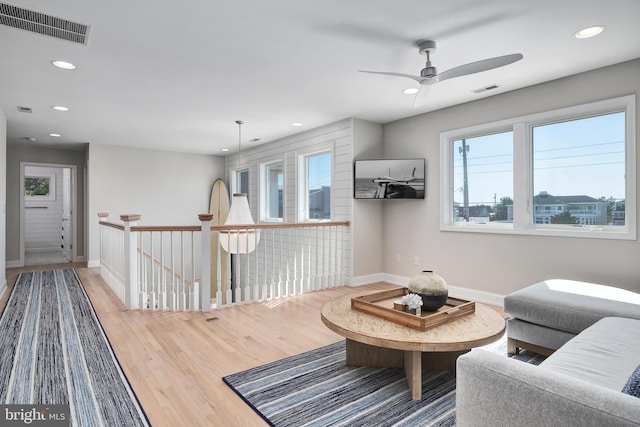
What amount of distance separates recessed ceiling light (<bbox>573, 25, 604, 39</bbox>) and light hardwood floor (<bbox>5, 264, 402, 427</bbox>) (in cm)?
305

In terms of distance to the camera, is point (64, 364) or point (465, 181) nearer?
point (64, 364)

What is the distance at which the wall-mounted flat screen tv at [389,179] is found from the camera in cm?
489

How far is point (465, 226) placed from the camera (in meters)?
4.52

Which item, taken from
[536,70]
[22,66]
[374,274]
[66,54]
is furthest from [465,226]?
[22,66]

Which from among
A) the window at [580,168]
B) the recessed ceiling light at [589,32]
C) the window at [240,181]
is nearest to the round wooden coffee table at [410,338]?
the window at [580,168]

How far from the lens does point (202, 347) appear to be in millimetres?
2891

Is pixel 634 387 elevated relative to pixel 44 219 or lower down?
lower down

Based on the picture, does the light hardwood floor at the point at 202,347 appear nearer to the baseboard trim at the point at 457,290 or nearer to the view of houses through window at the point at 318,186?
the baseboard trim at the point at 457,290

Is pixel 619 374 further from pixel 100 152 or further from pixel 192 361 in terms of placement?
pixel 100 152

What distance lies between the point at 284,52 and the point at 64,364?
2932 millimetres

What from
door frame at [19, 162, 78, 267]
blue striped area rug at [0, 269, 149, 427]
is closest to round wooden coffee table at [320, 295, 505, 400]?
blue striped area rug at [0, 269, 149, 427]

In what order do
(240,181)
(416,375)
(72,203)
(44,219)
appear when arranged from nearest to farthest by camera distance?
1. (416,375)
2. (72,203)
3. (240,181)
4. (44,219)

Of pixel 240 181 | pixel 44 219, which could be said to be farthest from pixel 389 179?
pixel 44 219

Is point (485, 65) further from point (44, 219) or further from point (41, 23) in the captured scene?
point (44, 219)
